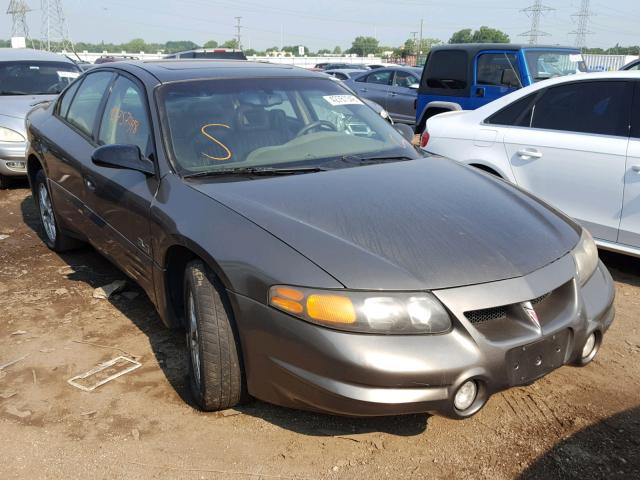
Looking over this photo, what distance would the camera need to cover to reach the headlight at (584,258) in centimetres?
271

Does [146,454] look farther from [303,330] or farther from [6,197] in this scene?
[6,197]

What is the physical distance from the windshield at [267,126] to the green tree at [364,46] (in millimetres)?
104288

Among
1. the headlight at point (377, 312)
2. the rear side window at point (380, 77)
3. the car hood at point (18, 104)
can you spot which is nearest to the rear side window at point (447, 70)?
the rear side window at point (380, 77)

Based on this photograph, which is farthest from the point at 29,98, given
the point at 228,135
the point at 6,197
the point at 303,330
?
the point at 303,330

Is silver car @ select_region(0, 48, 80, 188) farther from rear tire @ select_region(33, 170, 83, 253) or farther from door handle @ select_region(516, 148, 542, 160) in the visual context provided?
door handle @ select_region(516, 148, 542, 160)

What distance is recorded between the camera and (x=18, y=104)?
7.59m

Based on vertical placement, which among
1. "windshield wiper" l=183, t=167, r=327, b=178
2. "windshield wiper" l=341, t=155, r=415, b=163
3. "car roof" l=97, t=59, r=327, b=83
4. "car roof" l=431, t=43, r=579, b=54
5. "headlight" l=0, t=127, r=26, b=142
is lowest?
"headlight" l=0, t=127, r=26, b=142

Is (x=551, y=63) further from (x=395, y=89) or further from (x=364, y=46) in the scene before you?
(x=364, y=46)

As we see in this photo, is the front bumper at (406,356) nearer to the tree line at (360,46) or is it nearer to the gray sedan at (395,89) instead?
the gray sedan at (395,89)

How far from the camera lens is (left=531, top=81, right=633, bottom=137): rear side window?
4.50 metres

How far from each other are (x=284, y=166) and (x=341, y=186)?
393 mm

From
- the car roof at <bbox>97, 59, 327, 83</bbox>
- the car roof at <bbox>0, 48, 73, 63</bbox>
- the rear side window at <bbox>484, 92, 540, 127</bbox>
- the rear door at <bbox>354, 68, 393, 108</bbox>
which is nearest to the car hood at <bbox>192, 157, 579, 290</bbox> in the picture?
A: the car roof at <bbox>97, 59, 327, 83</bbox>

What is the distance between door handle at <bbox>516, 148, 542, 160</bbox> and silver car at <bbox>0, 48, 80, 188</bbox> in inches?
216

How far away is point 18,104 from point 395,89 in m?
7.92
